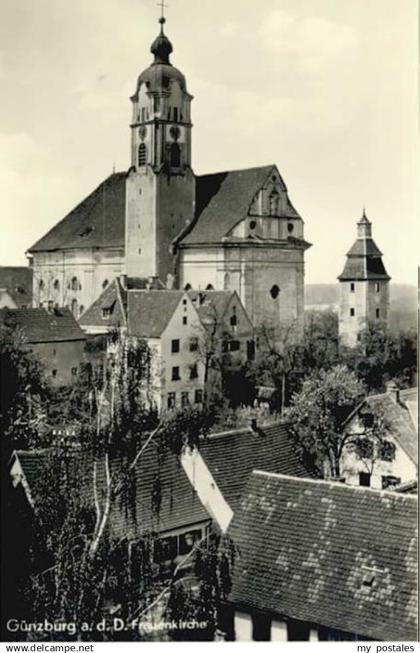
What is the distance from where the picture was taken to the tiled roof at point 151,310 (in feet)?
82.8

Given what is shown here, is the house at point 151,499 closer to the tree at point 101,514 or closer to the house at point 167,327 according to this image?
the tree at point 101,514

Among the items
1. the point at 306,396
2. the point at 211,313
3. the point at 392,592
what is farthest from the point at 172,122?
the point at 392,592

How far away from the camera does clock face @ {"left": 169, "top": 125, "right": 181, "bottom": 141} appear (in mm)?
37688

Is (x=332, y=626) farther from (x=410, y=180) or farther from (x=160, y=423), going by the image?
(x=410, y=180)

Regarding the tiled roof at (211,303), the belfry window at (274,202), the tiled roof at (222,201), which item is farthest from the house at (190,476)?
the tiled roof at (222,201)

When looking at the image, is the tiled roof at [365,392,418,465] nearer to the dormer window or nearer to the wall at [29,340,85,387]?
the wall at [29,340,85,387]

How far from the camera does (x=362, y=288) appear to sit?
1928 cm

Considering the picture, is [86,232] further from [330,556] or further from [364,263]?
[330,556]

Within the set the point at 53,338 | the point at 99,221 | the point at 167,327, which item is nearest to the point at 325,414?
the point at 167,327

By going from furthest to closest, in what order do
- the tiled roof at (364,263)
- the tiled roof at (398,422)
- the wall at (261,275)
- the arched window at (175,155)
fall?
1. the arched window at (175,155)
2. the wall at (261,275)
3. the tiled roof at (398,422)
4. the tiled roof at (364,263)

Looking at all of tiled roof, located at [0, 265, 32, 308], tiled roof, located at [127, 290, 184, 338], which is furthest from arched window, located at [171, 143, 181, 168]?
tiled roof, located at [127, 290, 184, 338]

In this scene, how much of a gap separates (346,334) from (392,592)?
11366 millimetres

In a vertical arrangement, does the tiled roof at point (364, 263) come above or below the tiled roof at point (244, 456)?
above

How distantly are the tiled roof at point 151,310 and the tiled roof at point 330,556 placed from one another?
12.2 metres
